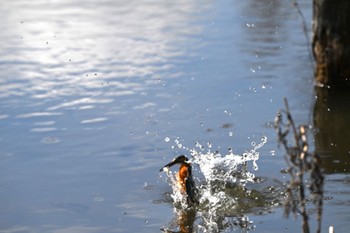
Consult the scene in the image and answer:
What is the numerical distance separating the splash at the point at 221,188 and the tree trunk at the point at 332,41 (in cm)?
176

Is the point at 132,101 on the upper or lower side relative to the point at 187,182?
lower

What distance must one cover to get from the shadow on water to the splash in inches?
24.1

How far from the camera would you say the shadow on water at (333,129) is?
Result: 782cm

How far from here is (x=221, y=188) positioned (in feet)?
24.1

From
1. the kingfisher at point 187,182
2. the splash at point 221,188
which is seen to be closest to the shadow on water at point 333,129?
the splash at point 221,188

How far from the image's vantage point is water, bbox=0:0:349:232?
7.16 m

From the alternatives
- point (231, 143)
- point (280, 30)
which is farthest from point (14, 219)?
point (280, 30)

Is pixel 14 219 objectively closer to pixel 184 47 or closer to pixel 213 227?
pixel 213 227

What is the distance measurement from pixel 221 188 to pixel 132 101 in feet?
8.79

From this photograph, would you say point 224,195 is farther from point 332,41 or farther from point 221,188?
point 332,41

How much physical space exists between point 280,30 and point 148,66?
2.51 m

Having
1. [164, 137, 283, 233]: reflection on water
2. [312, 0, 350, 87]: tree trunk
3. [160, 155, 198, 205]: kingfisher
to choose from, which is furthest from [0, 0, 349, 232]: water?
[312, 0, 350, 87]: tree trunk

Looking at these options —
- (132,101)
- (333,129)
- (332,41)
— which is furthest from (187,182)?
(332,41)

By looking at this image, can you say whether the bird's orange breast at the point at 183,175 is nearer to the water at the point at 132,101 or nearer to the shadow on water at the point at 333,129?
the water at the point at 132,101
